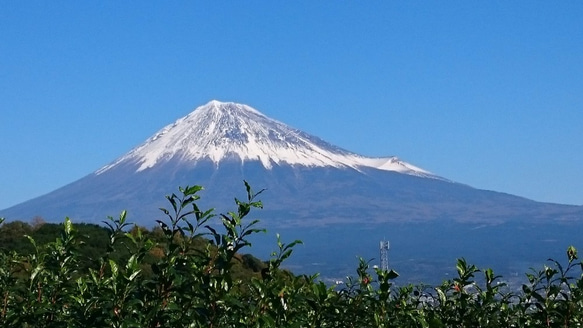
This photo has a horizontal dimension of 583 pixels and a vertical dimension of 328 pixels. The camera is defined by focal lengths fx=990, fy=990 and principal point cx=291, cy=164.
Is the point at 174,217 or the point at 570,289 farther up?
the point at 174,217

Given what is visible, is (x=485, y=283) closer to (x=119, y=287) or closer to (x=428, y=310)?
(x=428, y=310)

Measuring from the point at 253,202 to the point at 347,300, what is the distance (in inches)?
91.1

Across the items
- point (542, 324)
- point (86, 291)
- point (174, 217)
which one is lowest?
point (542, 324)

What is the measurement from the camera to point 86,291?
6695 millimetres

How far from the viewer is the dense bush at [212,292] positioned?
19.8ft

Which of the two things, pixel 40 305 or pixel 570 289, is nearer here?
pixel 40 305

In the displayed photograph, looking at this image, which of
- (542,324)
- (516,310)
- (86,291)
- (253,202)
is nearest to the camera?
(253,202)

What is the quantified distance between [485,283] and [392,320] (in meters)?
0.94

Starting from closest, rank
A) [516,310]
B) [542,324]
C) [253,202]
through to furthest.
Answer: [253,202] → [542,324] → [516,310]

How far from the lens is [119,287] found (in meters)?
5.96

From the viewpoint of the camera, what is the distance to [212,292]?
20.1 ft

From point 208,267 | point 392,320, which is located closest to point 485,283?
point 392,320

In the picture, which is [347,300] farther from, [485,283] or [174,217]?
[174,217]

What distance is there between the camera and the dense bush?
6.03m
